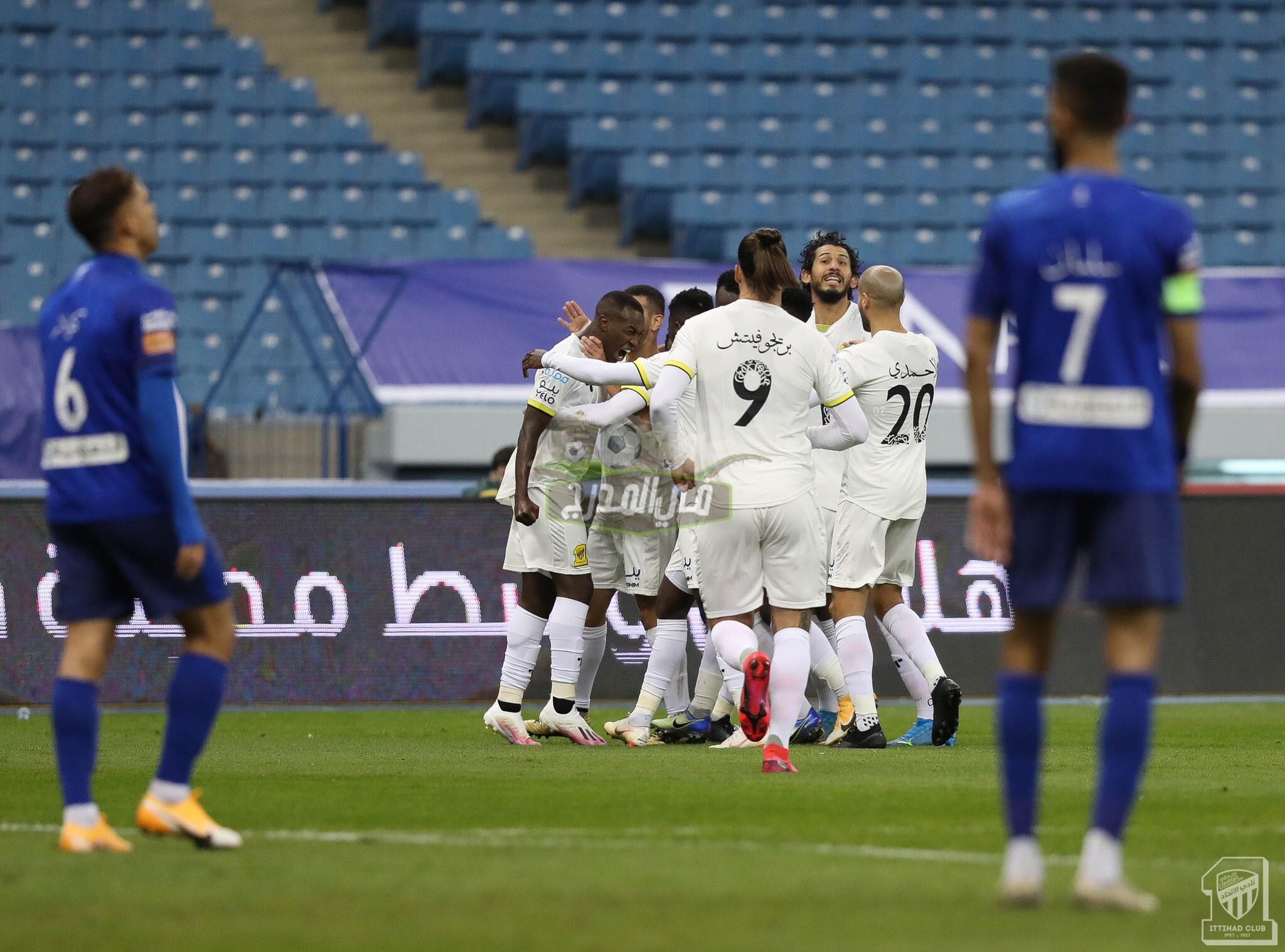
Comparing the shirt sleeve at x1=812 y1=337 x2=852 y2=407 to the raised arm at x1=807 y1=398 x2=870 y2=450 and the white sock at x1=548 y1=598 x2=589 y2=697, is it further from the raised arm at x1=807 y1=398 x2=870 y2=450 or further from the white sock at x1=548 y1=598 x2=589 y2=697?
the white sock at x1=548 y1=598 x2=589 y2=697

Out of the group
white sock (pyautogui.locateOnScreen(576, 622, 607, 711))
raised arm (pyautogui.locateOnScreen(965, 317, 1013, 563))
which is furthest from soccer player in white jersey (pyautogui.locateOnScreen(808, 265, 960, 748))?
raised arm (pyautogui.locateOnScreen(965, 317, 1013, 563))

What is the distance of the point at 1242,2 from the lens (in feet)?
77.5

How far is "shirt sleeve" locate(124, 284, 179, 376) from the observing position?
5.34 meters

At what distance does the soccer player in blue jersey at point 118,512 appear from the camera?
5.38 metres

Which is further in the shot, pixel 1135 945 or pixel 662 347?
pixel 662 347

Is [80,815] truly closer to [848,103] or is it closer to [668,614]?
[668,614]

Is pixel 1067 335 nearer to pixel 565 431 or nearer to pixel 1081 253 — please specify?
pixel 1081 253

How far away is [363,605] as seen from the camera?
12117 mm

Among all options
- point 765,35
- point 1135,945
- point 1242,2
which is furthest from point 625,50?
point 1135,945

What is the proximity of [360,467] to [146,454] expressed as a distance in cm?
1017

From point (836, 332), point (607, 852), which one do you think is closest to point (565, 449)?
point (836, 332)

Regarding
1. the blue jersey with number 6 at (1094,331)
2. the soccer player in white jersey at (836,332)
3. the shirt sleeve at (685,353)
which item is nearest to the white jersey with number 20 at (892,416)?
the soccer player in white jersey at (836,332)

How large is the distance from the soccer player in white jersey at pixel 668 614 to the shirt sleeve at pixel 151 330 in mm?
3074

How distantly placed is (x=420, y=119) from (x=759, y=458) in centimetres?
1593
